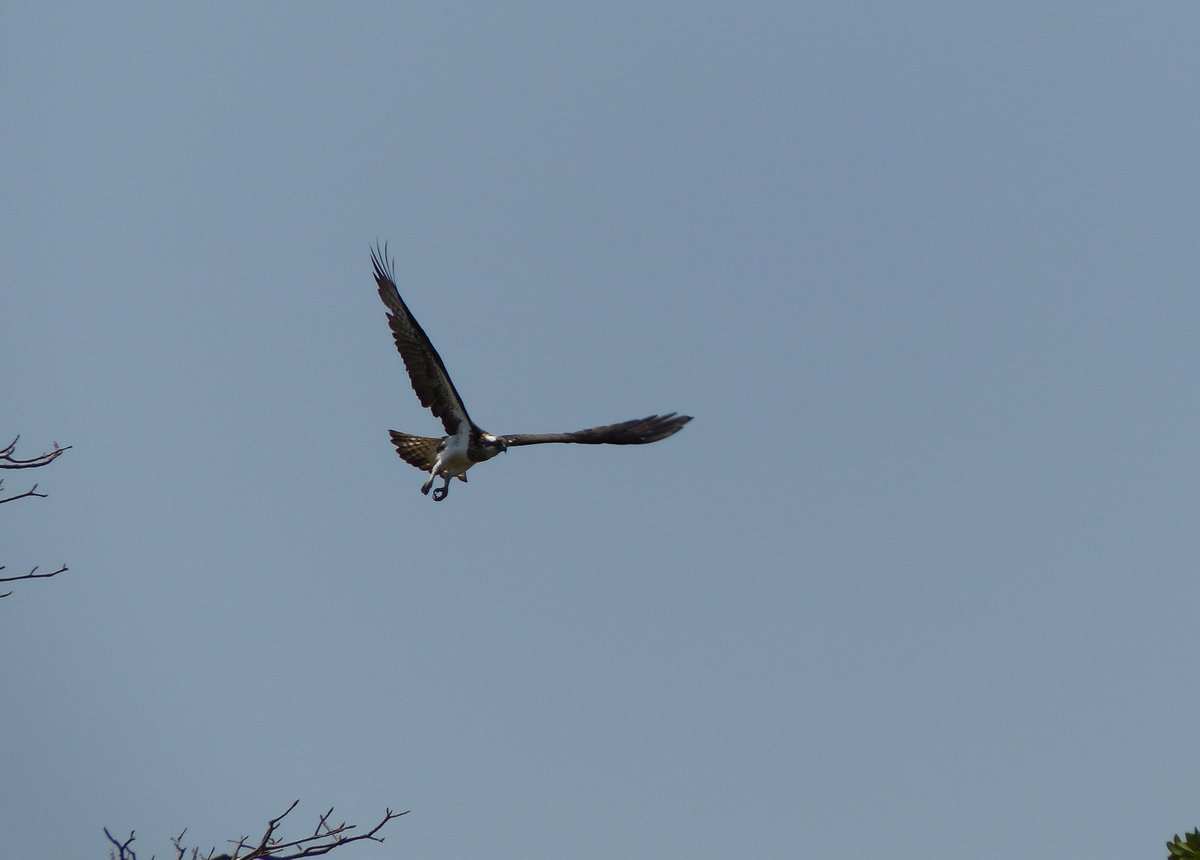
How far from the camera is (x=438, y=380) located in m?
15.2

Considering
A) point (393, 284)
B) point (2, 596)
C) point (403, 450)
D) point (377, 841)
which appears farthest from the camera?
point (403, 450)

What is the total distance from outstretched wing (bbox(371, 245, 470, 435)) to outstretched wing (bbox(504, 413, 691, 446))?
78 centimetres

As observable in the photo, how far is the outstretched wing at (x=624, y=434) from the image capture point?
15.3m

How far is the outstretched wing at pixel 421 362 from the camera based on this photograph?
14977 mm

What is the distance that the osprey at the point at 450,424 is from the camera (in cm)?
1506

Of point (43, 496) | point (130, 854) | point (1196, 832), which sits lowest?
point (130, 854)

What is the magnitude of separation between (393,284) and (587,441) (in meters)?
2.96

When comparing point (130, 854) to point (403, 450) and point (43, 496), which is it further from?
point (403, 450)

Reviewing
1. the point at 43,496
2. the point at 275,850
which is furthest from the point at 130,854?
the point at 43,496

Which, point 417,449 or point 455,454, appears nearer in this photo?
point 455,454

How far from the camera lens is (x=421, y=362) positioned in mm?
Answer: 15242

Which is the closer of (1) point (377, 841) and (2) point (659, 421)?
(1) point (377, 841)

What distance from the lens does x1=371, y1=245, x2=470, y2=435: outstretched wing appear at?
1498 centimetres

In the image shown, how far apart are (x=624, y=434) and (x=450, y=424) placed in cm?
211
